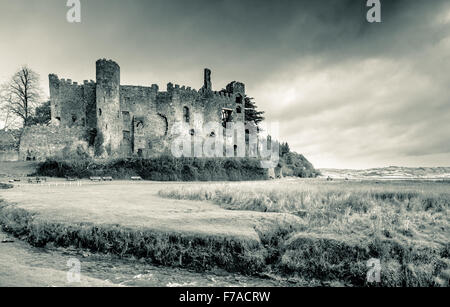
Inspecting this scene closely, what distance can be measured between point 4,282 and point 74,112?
1575 inches

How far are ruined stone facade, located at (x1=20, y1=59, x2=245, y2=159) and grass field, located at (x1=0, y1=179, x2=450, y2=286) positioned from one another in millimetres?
28624

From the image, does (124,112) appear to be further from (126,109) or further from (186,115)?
(186,115)

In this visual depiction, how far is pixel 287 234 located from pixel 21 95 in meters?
45.3

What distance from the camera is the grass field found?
5512mm

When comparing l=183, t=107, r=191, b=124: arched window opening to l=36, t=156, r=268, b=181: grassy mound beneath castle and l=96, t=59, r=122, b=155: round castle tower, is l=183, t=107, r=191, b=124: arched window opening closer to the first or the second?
l=96, t=59, r=122, b=155: round castle tower

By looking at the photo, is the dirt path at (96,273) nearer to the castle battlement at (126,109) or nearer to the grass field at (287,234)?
the grass field at (287,234)

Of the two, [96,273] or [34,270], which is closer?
[34,270]

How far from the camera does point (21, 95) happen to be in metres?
38.2

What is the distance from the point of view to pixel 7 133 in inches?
1463

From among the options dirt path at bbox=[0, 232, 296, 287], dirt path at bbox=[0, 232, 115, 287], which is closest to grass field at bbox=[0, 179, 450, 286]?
dirt path at bbox=[0, 232, 296, 287]

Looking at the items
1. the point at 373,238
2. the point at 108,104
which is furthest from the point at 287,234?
the point at 108,104

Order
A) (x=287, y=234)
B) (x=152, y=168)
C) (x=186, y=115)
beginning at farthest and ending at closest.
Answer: (x=186, y=115)
(x=152, y=168)
(x=287, y=234)
